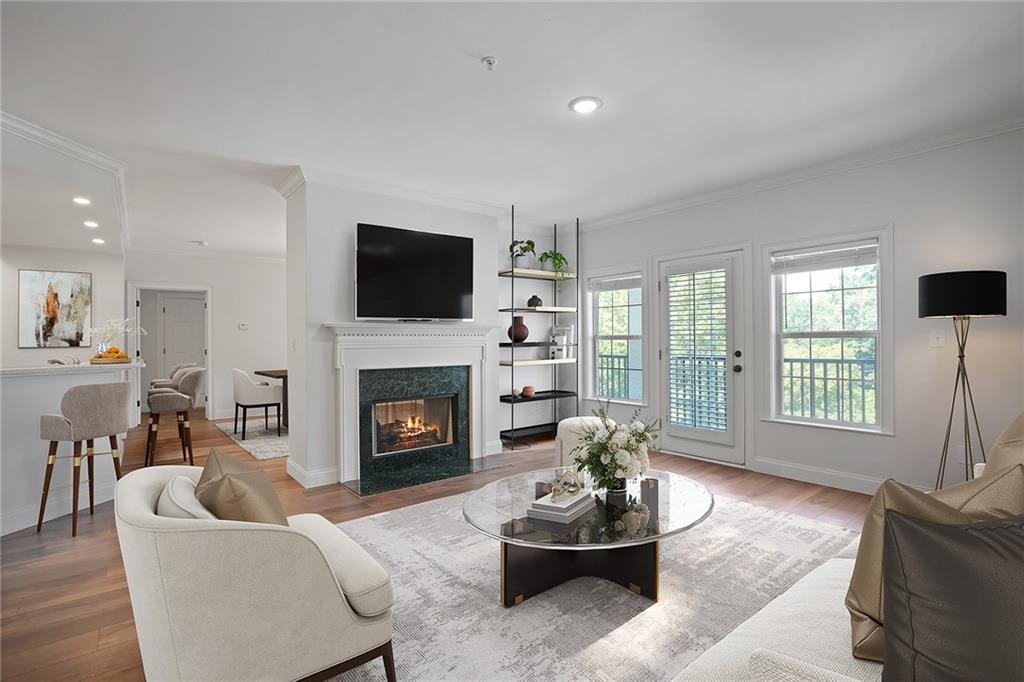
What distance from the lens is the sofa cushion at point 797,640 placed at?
1.12 m

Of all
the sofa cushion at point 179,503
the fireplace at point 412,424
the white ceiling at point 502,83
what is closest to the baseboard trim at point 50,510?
the fireplace at point 412,424

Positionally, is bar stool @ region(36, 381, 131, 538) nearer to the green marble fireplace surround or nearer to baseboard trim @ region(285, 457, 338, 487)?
baseboard trim @ region(285, 457, 338, 487)

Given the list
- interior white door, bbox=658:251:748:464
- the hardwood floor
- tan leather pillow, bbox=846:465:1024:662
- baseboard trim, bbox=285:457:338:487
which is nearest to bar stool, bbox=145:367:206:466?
the hardwood floor

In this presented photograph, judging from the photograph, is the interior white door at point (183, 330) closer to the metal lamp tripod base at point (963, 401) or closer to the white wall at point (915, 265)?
the white wall at point (915, 265)

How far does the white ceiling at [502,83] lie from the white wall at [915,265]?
0.88 ft

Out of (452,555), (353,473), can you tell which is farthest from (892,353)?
(353,473)

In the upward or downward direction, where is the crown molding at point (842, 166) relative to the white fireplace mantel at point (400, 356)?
upward

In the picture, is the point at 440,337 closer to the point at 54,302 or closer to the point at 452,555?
the point at 452,555

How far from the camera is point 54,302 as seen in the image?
6184 millimetres

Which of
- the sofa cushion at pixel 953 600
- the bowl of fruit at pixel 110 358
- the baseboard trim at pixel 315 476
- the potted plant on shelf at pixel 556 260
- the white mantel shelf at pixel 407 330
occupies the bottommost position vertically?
the baseboard trim at pixel 315 476

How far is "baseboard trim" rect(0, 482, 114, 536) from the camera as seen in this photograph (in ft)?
11.0

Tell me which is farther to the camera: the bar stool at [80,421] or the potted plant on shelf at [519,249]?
the potted plant on shelf at [519,249]

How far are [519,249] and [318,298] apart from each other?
2.37 metres

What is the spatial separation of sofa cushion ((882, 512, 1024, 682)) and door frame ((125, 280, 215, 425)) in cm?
828
